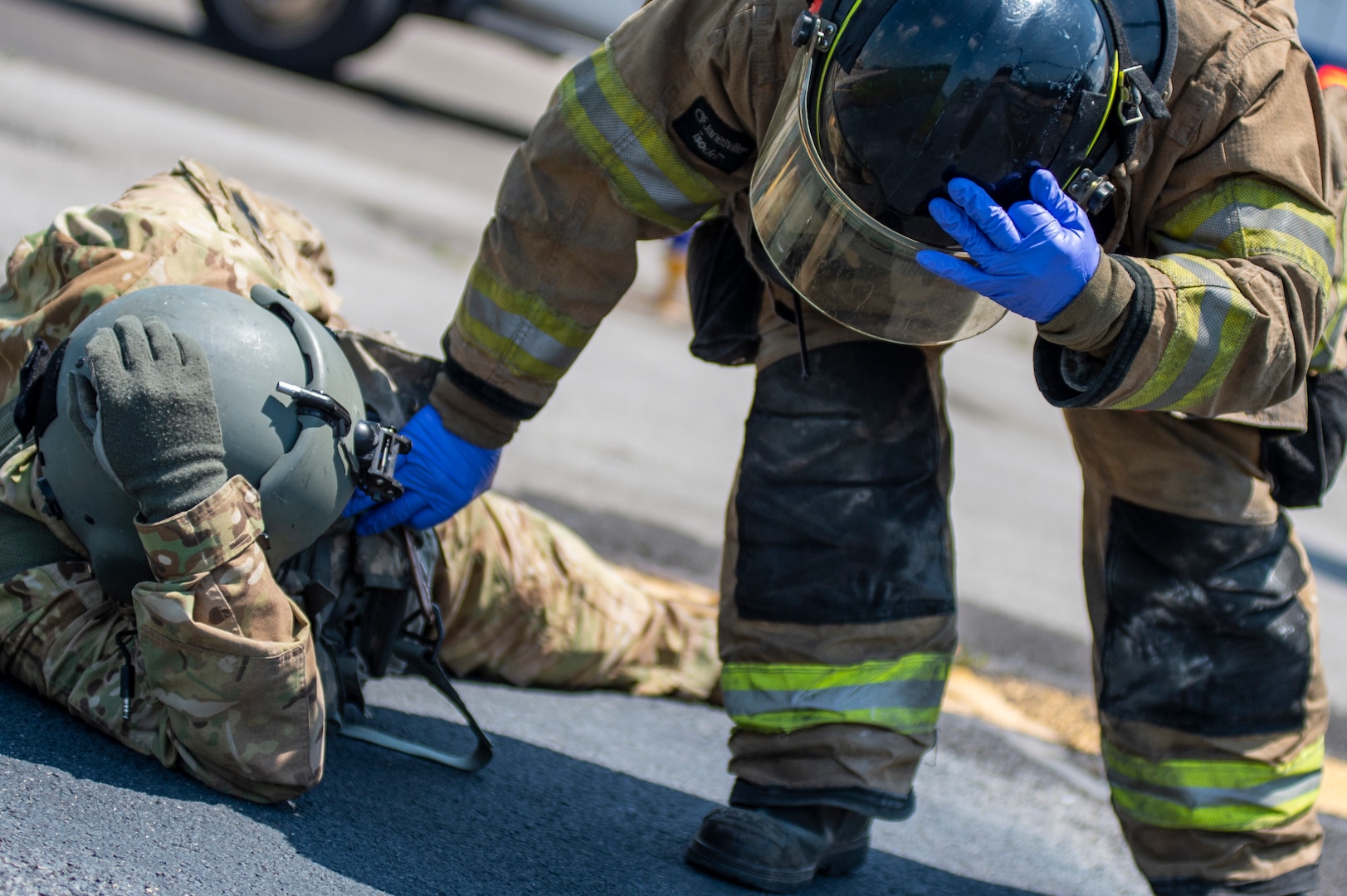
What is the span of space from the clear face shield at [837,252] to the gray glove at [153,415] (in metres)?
0.88

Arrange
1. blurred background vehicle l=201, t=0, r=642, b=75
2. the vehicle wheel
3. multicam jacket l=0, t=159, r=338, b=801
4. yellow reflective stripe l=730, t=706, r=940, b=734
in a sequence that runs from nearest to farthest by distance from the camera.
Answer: multicam jacket l=0, t=159, r=338, b=801 < yellow reflective stripe l=730, t=706, r=940, b=734 < blurred background vehicle l=201, t=0, r=642, b=75 < the vehicle wheel

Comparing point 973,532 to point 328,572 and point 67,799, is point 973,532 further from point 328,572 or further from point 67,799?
point 67,799

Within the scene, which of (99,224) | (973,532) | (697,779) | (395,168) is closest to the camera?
(99,224)

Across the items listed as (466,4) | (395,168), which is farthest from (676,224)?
(466,4)

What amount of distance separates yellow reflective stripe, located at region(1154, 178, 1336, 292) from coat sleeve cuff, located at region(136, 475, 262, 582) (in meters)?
1.43

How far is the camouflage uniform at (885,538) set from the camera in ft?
7.16

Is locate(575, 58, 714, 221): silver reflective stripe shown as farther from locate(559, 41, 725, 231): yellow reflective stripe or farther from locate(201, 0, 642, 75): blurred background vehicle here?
locate(201, 0, 642, 75): blurred background vehicle

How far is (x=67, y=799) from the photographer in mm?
1787

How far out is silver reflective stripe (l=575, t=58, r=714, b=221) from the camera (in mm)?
2250

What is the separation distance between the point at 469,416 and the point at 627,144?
0.57m

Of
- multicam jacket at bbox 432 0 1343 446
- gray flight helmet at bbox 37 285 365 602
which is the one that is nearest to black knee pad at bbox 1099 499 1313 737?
multicam jacket at bbox 432 0 1343 446

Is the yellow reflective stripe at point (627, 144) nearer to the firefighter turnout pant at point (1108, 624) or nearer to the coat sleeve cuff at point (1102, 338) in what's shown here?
the firefighter turnout pant at point (1108, 624)

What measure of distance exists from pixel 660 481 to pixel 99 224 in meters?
2.38

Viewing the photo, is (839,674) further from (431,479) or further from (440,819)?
(431,479)
